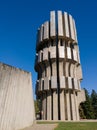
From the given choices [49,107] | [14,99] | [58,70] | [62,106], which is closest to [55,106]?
[49,107]

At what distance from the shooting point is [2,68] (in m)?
10.7

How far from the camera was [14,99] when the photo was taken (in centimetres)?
1123

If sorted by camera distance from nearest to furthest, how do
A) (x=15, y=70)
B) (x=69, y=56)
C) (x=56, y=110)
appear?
(x=15, y=70) < (x=56, y=110) < (x=69, y=56)

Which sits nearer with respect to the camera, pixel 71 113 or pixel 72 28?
pixel 71 113

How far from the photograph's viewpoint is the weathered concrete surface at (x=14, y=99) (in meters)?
10.2

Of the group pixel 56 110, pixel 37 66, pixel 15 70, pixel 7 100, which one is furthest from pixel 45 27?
pixel 7 100

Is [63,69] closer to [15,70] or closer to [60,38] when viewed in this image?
[60,38]

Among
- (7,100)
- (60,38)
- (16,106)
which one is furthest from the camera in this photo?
(60,38)

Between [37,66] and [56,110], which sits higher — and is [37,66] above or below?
above

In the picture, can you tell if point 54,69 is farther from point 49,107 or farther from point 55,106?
point 49,107

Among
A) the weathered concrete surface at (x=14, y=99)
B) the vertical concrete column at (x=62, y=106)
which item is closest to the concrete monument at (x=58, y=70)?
the vertical concrete column at (x=62, y=106)

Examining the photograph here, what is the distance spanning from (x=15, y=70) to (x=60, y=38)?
69.3 ft

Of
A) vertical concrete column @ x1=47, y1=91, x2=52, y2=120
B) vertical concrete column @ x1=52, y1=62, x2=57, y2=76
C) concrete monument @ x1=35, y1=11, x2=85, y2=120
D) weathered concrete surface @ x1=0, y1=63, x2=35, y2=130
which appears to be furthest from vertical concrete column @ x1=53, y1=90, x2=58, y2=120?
weathered concrete surface @ x1=0, y1=63, x2=35, y2=130

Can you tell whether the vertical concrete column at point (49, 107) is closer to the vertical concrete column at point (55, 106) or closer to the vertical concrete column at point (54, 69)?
the vertical concrete column at point (55, 106)
